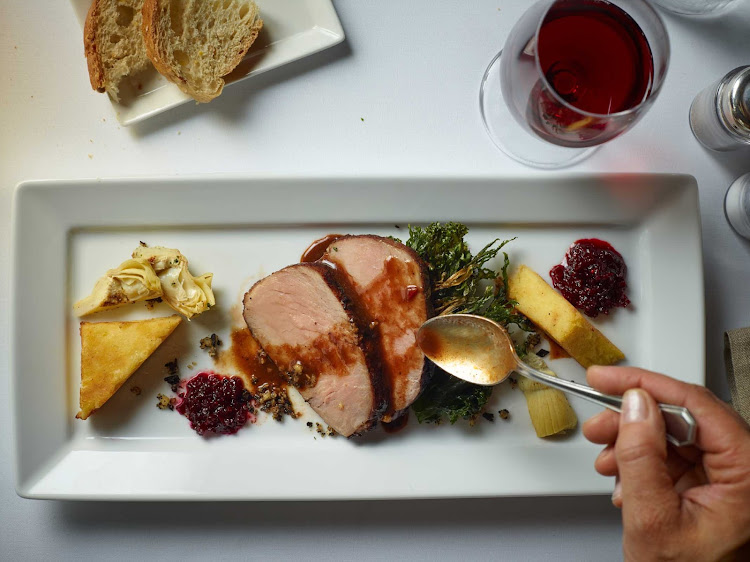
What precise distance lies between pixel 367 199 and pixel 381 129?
0.34 meters

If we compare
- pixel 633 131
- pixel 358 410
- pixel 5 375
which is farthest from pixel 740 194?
pixel 5 375

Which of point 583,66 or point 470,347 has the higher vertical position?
point 583,66

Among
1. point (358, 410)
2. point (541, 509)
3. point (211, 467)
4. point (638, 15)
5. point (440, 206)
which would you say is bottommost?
point (541, 509)

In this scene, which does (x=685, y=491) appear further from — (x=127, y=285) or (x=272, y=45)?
(x=272, y=45)

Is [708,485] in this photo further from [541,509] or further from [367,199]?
[367,199]

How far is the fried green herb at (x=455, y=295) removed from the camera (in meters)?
2.26

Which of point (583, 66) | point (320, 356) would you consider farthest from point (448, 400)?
point (583, 66)

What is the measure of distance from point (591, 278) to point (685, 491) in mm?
923

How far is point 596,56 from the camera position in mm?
2049

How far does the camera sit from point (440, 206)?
7.70ft

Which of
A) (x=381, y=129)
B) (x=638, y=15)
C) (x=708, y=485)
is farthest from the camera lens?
(x=381, y=129)

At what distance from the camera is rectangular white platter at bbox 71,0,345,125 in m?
2.37

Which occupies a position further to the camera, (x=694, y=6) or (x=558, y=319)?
(x=694, y=6)

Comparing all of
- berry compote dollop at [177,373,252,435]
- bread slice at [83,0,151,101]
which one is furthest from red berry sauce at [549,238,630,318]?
bread slice at [83,0,151,101]
